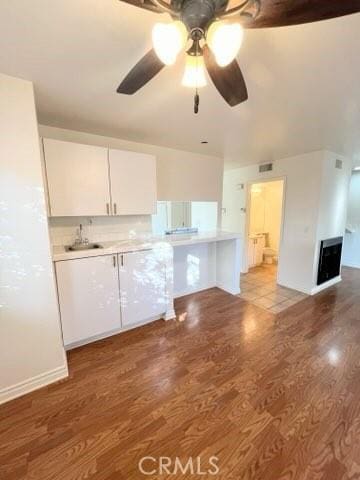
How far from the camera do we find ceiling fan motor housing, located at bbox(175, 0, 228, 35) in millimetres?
798

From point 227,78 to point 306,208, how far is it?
295cm

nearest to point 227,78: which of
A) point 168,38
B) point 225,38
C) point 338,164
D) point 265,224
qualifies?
point 225,38

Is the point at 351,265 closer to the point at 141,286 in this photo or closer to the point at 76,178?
the point at 141,286

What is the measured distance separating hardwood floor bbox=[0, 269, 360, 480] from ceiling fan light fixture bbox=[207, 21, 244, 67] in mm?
2098

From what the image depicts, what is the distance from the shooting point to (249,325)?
8.57 feet

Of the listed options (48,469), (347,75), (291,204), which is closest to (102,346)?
(48,469)

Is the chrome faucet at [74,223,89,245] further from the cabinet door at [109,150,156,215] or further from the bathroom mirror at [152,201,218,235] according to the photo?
the bathroom mirror at [152,201,218,235]

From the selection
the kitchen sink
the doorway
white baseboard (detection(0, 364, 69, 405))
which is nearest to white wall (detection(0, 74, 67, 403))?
white baseboard (detection(0, 364, 69, 405))

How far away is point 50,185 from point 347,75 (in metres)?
2.53

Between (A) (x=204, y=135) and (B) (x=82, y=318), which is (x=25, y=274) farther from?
(A) (x=204, y=135)

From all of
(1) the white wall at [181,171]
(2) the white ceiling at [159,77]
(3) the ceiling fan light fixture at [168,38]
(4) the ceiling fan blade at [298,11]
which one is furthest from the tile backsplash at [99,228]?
(4) the ceiling fan blade at [298,11]

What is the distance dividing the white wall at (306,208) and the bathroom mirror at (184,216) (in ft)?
4.21

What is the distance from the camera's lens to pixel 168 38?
85 centimetres

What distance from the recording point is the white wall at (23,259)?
1.49 m
